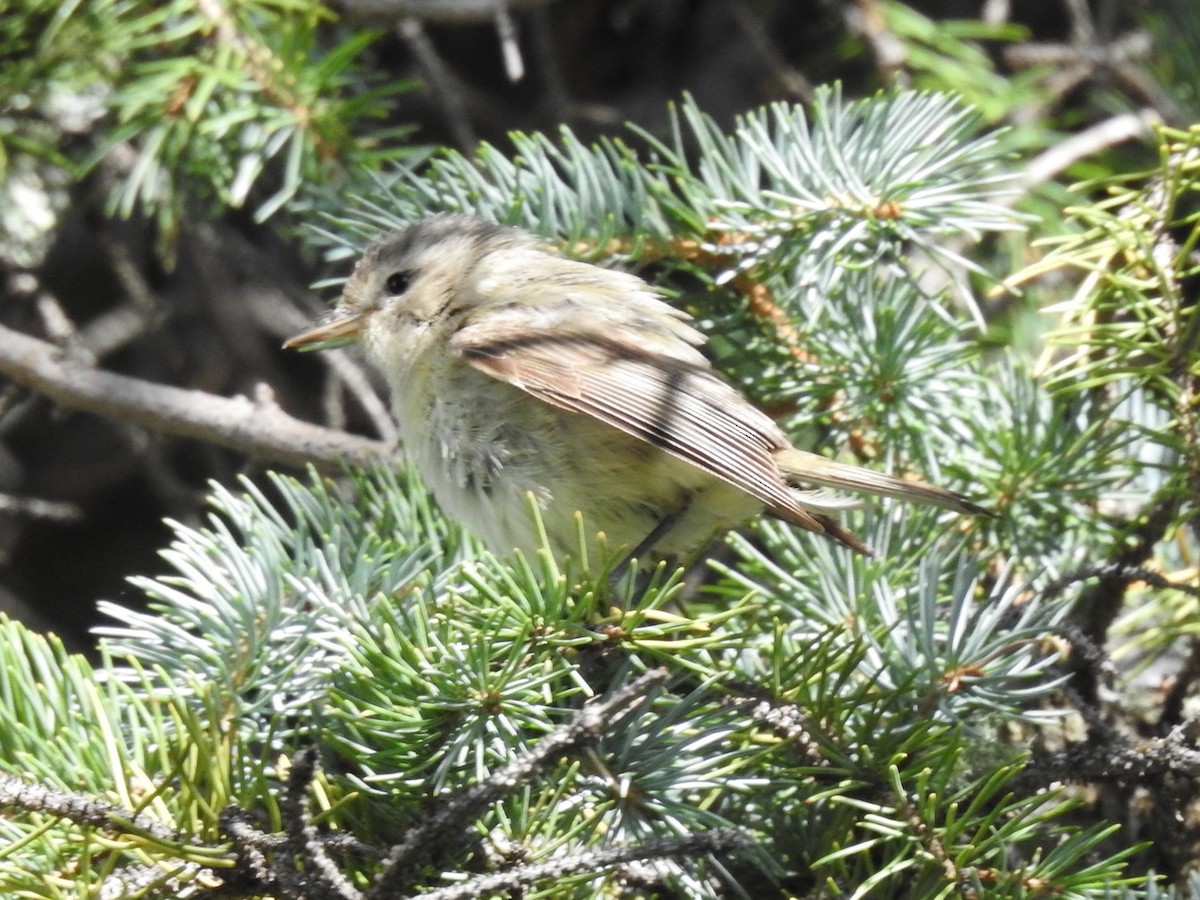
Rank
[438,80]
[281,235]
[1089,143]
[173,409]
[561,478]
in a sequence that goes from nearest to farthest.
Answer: [561,478] → [173,409] → [281,235] → [438,80] → [1089,143]

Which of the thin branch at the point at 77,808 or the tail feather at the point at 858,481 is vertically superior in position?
the tail feather at the point at 858,481

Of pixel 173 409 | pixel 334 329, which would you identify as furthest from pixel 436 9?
pixel 173 409

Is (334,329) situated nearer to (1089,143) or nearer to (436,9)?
(436,9)

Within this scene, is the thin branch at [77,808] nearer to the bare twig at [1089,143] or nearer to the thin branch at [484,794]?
the thin branch at [484,794]

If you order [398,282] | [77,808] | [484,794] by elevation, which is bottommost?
[77,808]

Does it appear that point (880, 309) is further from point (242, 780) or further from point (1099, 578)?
point (242, 780)

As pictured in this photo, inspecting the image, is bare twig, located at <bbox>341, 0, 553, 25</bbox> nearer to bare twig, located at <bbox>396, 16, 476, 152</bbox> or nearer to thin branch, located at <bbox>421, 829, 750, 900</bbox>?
Answer: bare twig, located at <bbox>396, 16, 476, 152</bbox>

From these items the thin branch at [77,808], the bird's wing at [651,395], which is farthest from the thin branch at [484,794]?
the bird's wing at [651,395]
